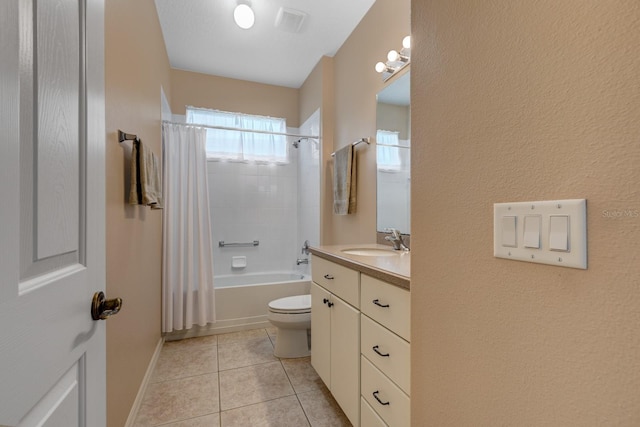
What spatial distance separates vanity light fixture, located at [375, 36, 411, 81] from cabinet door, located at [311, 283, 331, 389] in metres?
1.48

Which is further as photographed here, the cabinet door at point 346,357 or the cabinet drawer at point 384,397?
the cabinet door at point 346,357

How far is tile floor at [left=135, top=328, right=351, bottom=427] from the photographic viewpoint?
4.98 feet

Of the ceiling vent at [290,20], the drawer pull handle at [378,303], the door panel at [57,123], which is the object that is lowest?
the drawer pull handle at [378,303]

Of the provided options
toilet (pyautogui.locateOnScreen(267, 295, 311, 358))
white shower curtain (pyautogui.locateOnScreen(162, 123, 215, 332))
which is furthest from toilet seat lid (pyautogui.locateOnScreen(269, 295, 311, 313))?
white shower curtain (pyautogui.locateOnScreen(162, 123, 215, 332))

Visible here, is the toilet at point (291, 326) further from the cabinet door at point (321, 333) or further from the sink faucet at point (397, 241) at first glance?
the sink faucet at point (397, 241)

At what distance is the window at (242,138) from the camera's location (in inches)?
127

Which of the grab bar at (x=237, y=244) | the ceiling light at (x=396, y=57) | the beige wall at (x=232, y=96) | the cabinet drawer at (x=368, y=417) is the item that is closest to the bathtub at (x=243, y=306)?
the grab bar at (x=237, y=244)

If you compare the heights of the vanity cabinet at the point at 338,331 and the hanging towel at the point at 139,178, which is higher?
the hanging towel at the point at 139,178

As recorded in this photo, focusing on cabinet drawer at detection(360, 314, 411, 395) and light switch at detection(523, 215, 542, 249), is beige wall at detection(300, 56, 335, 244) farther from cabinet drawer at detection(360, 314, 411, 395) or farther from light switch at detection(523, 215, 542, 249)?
light switch at detection(523, 215, 542, 249)

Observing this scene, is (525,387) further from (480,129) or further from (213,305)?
(213,305)

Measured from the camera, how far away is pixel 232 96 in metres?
3.29

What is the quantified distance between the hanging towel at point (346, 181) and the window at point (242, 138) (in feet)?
Result: 4.23

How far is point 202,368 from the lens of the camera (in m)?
2.03

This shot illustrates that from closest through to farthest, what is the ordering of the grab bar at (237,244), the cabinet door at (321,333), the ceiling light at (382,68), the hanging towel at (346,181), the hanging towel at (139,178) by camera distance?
the hanging towel at (139,178), the cabinet door at (321,333), the ceiling light at (382,68), the hanging towel at (346,181), the grab bar at (237,244)
